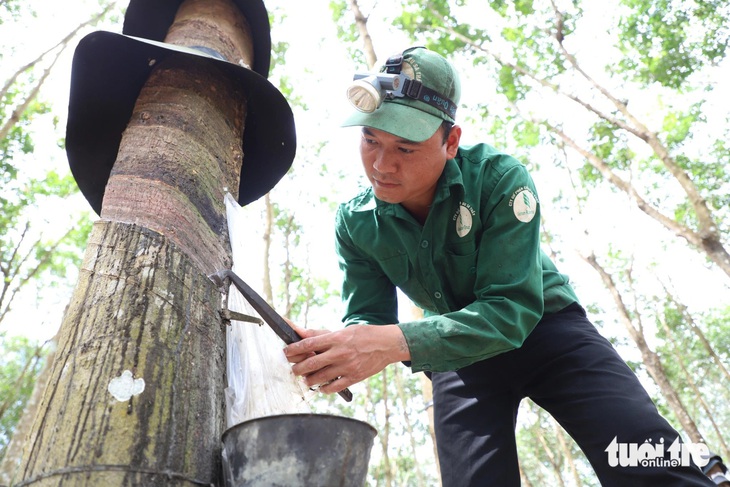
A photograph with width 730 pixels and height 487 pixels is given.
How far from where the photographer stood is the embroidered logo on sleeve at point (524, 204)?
6.22 feet

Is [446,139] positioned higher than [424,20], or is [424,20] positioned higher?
[424,20]

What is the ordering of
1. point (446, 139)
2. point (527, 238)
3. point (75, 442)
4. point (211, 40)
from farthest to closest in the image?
point (211, 40), point (446, 139), point (527, 238), point (75, 442)

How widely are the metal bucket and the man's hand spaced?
10.8 inches

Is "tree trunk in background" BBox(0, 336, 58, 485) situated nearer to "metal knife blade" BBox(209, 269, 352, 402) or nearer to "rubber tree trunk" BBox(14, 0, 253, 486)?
"rubber tree trunk" BBox(14, 0, 253, 486)

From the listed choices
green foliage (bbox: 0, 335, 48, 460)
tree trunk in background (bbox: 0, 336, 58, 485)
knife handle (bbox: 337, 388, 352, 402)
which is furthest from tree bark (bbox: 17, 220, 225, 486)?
green foliage (bbox: 0, 335, 48, 460)

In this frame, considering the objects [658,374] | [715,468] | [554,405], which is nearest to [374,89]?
[554,405]

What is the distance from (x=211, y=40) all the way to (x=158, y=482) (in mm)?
2259

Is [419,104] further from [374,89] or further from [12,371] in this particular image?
[12,371]

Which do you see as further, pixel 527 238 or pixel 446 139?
pixel 446 139

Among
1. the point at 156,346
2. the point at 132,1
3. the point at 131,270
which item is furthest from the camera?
the point at 132,1

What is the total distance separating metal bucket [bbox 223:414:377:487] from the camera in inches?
48.3

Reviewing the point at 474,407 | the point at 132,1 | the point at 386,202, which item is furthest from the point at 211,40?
the point at 474,407

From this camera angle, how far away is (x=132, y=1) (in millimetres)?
3021

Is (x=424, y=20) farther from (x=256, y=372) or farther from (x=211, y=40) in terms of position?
(x=256, y=372)
